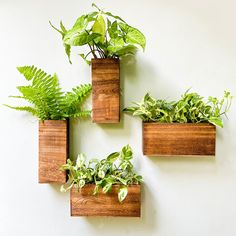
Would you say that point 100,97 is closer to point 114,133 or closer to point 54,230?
point 114,133

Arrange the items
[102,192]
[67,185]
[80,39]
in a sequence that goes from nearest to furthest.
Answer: [80,39], [102,192], [67,185]

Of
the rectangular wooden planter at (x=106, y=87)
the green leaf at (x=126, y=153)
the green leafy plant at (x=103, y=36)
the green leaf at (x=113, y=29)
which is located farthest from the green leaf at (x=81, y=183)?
the green leaf at (x=113, y=29)

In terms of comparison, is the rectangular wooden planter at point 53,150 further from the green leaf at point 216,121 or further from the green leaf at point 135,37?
the green leaf at point 216,121

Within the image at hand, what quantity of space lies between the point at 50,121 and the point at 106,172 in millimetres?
379

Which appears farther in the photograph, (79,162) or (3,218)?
(3,218)

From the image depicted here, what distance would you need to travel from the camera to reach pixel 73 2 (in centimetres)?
125

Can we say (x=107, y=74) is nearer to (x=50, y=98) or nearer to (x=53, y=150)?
(x=50, y=98)

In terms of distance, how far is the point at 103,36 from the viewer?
3.56 feet

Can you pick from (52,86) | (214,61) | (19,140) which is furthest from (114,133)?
(214,61)

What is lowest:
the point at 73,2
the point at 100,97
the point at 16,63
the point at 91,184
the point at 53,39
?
the point at 91,184

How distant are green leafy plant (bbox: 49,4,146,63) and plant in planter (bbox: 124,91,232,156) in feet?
0.88

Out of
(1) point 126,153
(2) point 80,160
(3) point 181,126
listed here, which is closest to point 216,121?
(3) point 181,126

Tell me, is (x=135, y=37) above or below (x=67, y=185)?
above

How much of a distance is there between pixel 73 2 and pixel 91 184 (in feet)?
3.13
